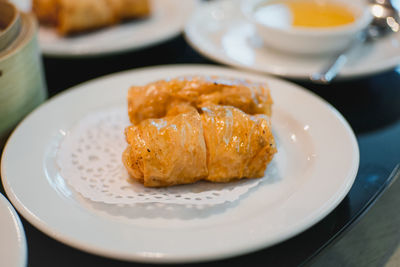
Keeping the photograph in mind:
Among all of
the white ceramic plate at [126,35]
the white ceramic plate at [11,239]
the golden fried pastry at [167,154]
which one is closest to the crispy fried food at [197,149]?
the golden fried pastry at [167,154]

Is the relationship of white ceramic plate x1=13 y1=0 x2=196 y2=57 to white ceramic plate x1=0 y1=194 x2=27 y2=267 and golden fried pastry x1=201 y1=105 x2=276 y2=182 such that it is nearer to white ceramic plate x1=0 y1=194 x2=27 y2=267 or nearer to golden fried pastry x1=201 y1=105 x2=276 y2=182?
golden fried pastry x1=201 y1=105 x2=276 y2=182

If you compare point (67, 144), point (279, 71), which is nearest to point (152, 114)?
point (67, 144)

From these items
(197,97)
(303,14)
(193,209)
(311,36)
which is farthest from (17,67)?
(303,14)

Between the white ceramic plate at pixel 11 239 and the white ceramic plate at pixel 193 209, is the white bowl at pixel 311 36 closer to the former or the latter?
the white ceramic plate at pixel 193 209

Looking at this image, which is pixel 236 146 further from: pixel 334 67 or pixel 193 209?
pixel 334 67

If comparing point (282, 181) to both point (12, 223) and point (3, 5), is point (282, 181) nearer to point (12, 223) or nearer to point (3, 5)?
point (12, 223)

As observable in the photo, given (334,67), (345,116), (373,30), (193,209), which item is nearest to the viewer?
(193,209)
